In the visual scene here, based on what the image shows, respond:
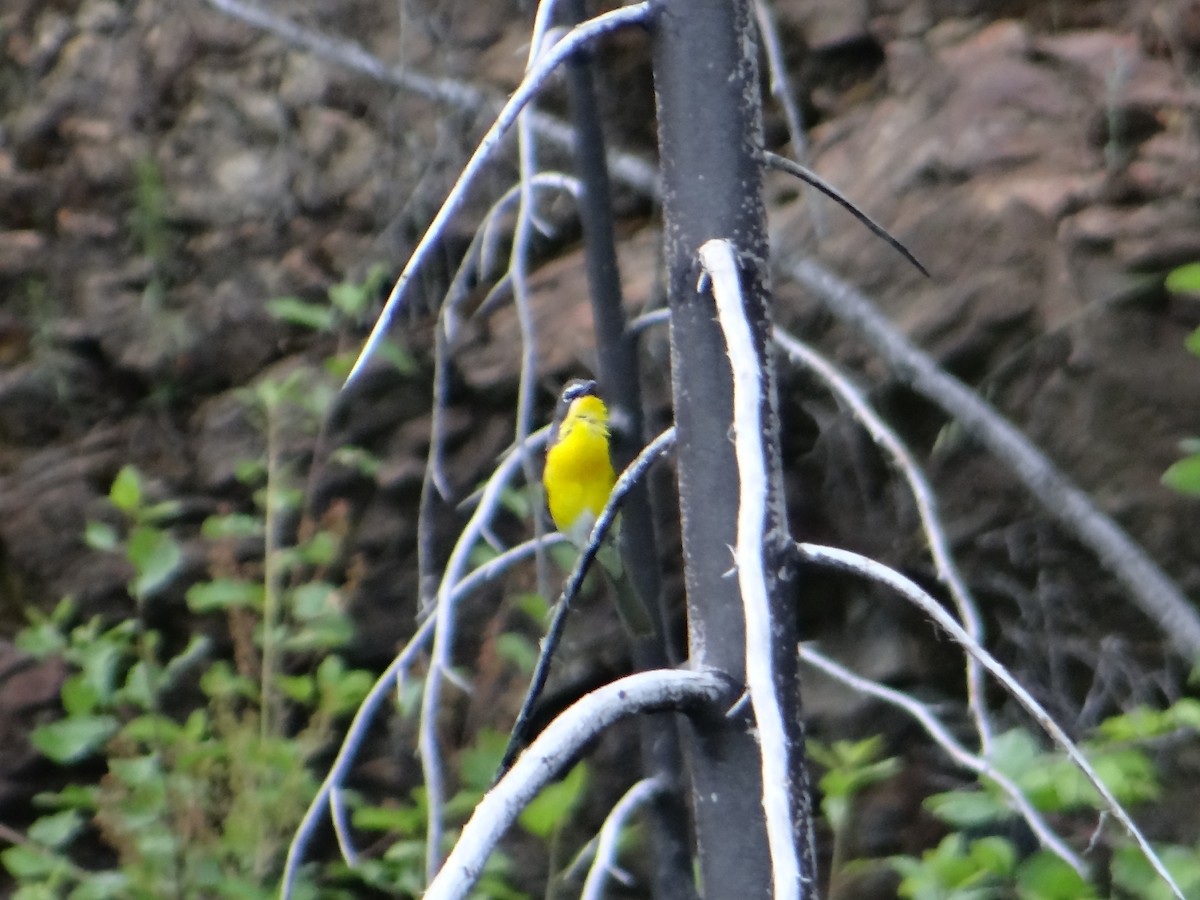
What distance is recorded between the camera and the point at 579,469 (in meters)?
3.44

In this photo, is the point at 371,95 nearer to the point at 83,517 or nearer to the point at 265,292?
the point at 265,292

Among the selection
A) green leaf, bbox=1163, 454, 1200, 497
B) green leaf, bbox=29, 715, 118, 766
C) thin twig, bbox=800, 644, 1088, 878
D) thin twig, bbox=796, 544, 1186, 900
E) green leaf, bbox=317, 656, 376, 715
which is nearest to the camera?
thin twig, bbox=796, 544, 1186, 900

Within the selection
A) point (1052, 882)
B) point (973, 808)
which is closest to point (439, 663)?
point (973, 808)

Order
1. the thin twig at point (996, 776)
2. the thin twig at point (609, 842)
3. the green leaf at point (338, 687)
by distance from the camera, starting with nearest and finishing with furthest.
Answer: the thin twig at point (996, 776) < the thin twig at point (609, 842) < the green leaf at point (338, 687)

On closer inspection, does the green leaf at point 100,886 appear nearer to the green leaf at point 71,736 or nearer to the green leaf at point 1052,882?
the green leaf at point 71,736

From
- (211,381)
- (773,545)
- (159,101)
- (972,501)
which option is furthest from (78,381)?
(773,545)

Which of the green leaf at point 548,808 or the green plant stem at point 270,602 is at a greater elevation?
the green plant stem at point 270,602

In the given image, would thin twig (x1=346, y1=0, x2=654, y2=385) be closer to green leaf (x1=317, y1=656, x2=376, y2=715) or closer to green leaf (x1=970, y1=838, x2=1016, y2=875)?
green leaf (x1=970, y1=838, x2=1016, y2=875)

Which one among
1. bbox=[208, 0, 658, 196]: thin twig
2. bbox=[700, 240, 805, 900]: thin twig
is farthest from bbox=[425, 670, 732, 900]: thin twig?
bbox=[208, 0, 658, 196]: thin twig

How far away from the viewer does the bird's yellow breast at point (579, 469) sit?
126 inches

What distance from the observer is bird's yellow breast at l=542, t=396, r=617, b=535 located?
10.5 feet

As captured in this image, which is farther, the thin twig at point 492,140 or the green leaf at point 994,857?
the green leaf at point 994,857

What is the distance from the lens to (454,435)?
3803mm

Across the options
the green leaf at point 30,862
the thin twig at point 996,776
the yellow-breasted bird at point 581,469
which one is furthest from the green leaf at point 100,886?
the thin twig at point 996,776
